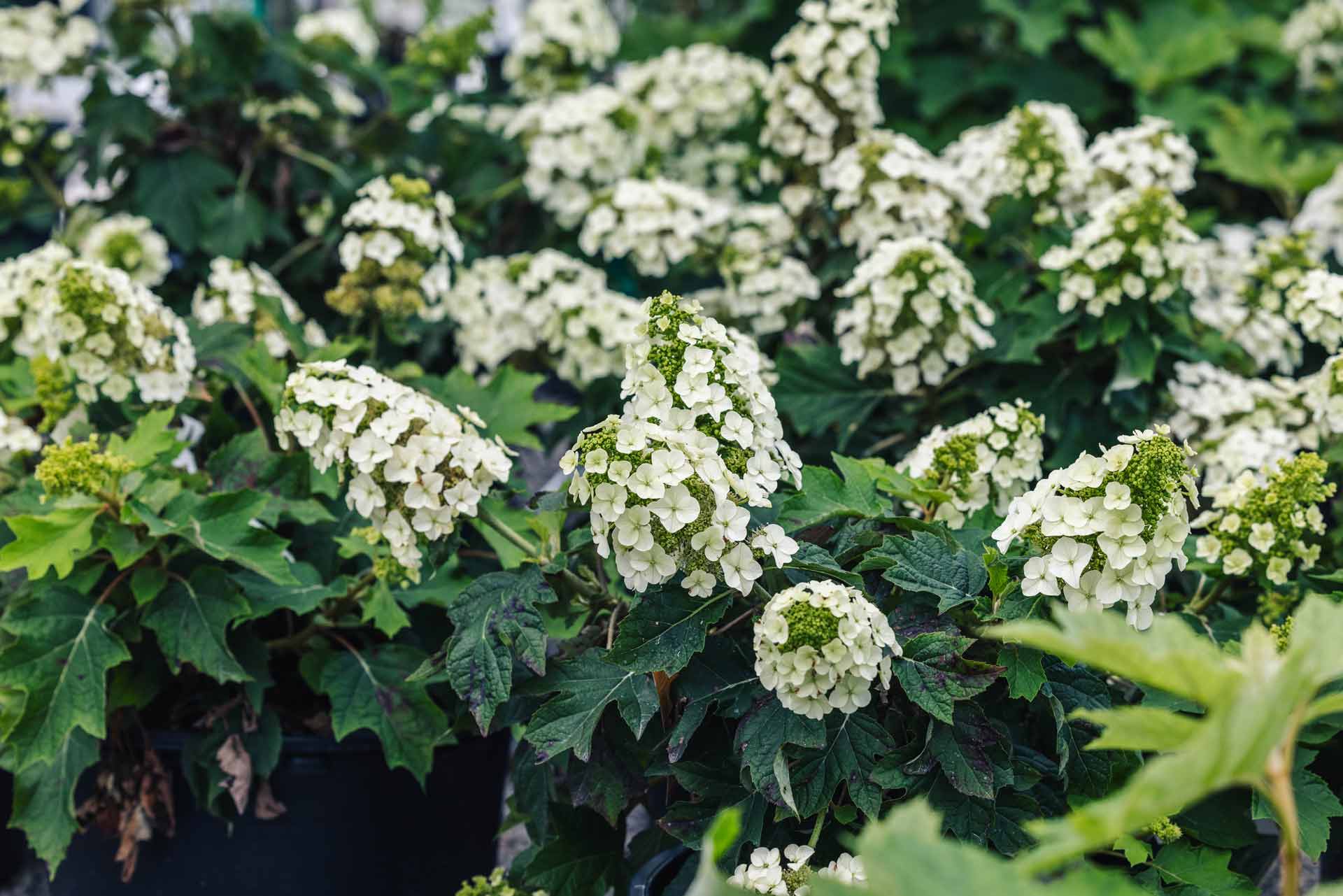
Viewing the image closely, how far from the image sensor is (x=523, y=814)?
6.53 feet

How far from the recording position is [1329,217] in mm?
3271

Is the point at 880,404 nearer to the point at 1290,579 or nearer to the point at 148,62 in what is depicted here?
the point at 1290,579

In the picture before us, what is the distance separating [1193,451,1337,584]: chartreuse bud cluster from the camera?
1940 millimetres

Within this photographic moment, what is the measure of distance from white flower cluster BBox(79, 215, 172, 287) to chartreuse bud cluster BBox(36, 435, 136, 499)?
4.02 feet

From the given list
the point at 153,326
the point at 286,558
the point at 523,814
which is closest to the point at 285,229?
the point at 153,326

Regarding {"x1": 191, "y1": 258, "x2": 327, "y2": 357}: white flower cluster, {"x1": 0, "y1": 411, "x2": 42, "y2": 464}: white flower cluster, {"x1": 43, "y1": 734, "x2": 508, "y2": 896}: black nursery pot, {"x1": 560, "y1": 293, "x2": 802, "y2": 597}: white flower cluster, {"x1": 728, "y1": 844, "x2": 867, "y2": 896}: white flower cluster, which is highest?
{"x1": 560, "y1": 293, "x2": 802, "y2": 597}: white flower cluster

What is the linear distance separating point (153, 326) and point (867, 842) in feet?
5.81

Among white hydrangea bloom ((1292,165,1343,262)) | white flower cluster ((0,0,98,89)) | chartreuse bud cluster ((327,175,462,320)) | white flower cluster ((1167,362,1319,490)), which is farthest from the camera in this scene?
white flower cluster ((0,0,98,89))

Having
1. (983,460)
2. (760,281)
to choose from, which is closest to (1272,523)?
(983,460)

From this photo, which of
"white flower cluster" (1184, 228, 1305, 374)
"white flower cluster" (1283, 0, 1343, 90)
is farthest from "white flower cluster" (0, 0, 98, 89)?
"white flower cluster" (1283, 0, 1343, 90)

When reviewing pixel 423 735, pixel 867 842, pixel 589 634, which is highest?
pixel 867 842

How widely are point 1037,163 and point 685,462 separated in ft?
4.85

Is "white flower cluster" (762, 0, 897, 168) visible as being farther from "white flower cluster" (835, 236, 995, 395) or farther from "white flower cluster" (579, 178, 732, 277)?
"white flower cluster" (835, 236, 995, 395)

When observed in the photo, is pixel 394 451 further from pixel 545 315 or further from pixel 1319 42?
pixel 1319 42
